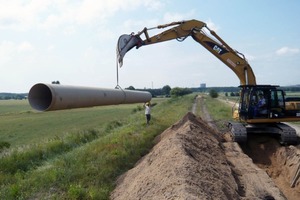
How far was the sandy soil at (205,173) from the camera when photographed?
735 centimetres

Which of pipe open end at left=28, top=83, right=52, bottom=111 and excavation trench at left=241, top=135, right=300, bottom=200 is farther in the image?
excavation trench at left=241, top=135, right=300, bottom=200

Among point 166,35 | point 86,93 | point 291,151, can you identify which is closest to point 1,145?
point 166,35

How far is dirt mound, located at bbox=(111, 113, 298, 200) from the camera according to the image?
7211 mm

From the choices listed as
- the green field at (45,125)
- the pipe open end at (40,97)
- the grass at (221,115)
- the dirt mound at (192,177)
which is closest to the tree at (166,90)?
the green field at (45,125)

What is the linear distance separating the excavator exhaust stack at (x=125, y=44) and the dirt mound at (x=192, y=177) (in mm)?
3691

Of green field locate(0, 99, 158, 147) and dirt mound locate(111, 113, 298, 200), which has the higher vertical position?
dirt mound locate(111, 113, 298, 200)

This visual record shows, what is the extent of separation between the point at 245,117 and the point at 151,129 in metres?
5.42

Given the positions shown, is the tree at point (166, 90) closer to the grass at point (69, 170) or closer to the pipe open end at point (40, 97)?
the grass at point (69, 170)

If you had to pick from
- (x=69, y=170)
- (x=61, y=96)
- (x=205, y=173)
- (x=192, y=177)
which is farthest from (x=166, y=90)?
(x=61, y=96)

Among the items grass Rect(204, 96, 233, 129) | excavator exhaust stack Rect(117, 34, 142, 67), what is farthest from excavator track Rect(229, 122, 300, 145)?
grass Rect(204, 96, 233, 129)

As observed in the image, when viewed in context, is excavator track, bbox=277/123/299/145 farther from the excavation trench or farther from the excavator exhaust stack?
Answer: the excavator exhaust stack

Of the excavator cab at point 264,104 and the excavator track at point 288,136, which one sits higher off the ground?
the excavator cab at point 264,104

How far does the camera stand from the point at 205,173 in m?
8.62

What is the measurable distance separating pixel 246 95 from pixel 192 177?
8.39m
